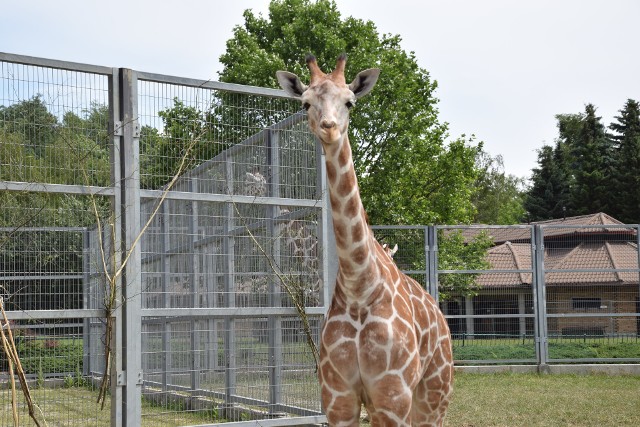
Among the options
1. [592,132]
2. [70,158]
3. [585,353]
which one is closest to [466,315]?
[585,353]

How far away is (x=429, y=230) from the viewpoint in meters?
15.7

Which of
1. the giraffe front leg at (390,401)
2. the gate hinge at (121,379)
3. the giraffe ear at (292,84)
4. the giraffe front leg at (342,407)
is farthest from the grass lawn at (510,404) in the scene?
the giraffe ear at (292,84)

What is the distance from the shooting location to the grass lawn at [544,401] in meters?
9.38

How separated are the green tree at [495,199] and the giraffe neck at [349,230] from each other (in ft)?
144

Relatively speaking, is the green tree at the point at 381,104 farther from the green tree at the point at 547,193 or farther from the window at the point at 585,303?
the green tree at the point at 547,193

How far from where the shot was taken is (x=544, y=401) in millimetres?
10945

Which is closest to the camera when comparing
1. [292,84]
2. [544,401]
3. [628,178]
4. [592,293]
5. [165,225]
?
[292,84]

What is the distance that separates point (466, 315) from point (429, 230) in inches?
68.7

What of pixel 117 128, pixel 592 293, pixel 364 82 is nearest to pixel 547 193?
pixel 592 293

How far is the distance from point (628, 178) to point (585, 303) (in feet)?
78.5

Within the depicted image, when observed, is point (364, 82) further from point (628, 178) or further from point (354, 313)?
point (628, 178)

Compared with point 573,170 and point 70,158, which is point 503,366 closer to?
point 70,158

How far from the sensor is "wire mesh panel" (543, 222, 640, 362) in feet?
52.1

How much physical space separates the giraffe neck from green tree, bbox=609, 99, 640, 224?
34.5 m
